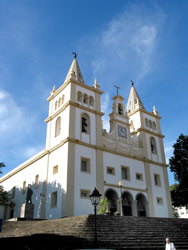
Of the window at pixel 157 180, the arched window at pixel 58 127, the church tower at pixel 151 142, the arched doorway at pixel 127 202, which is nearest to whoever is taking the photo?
the arched doorway at pixel 127 202

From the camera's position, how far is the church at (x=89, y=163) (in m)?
25.2

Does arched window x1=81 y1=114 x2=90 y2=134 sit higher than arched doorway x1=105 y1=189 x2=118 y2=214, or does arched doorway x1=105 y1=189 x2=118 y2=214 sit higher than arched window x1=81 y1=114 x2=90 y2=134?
arched window x1=81 y1=114 x2=90 y2=134

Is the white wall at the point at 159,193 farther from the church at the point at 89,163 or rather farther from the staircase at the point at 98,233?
the staircase at the point at 98,233

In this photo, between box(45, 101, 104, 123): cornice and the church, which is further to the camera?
box(45, 101, 104, 123): cornice

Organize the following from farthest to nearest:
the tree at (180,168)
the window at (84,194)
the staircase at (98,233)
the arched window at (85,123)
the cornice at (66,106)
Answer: the tree at (180,168) → the arched window at (85,123) → the cornice at (66,106) → the window at (84,194) → the staircase at (98,233)

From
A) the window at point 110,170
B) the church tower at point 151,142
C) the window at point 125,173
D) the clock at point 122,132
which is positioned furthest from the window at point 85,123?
the church tower at point 151,142

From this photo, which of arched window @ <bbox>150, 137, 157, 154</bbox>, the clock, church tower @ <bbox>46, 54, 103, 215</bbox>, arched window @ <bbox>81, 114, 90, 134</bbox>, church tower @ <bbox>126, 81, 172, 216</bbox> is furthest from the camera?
arched window @ <bbox>150, 137, 157, 154</bbox>

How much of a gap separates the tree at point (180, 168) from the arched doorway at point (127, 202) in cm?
882

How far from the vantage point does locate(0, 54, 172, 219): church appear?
82.8 feet

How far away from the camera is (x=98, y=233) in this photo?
48.8 ft

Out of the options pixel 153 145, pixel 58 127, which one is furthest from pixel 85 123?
pixel 153 145

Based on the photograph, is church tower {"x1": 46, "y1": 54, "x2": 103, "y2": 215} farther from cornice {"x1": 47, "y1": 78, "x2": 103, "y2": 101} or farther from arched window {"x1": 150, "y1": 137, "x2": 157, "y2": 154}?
arched window {"x1": 150, "y1": 137, "x2": 157, "y2": 154}

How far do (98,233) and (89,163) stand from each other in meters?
12.3

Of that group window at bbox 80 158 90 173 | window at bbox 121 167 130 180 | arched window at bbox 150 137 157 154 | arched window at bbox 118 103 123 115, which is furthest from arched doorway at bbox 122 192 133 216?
arched window at bbox 118 103 123 115
